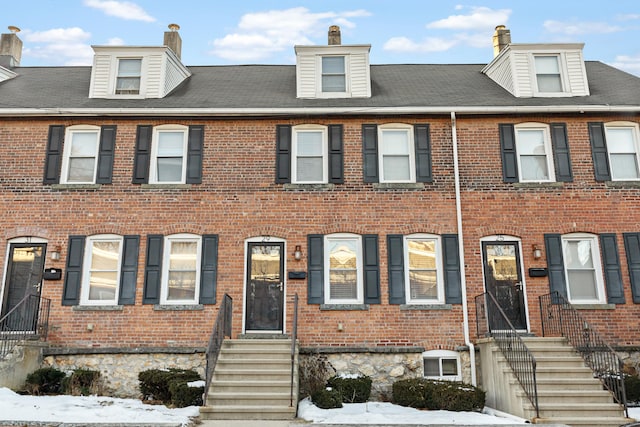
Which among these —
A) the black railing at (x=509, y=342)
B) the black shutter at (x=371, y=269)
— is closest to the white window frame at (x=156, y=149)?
the black shutter at (x=371, y=269)

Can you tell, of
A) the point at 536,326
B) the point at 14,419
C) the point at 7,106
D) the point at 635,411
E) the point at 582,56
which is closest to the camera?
the point at 14,419

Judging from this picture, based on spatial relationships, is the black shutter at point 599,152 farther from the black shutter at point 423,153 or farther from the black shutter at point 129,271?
the black shutter at point 129,271

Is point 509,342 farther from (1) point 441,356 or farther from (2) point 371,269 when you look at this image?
(2) point 371,269

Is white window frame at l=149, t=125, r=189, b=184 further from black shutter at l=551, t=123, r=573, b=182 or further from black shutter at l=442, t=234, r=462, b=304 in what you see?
black shutter at l=551, t=123, r=573, b=182

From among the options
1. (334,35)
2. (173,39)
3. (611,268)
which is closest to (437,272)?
(611,268)

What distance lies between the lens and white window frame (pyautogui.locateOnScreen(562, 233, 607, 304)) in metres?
11.4

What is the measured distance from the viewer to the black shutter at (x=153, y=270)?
37.3ft

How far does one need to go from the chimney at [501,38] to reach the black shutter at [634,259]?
703 centimetres

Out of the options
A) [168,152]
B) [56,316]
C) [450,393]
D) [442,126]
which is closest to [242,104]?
[168,152]

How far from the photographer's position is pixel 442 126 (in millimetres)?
12414

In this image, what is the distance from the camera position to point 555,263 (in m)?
11.5

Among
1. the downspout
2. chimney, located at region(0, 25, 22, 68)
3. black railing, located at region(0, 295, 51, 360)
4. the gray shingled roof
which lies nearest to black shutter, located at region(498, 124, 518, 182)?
the gray shingled roof

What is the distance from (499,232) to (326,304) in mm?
4070

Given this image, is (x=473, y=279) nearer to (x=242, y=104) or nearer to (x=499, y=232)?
(x=499, y=232)
